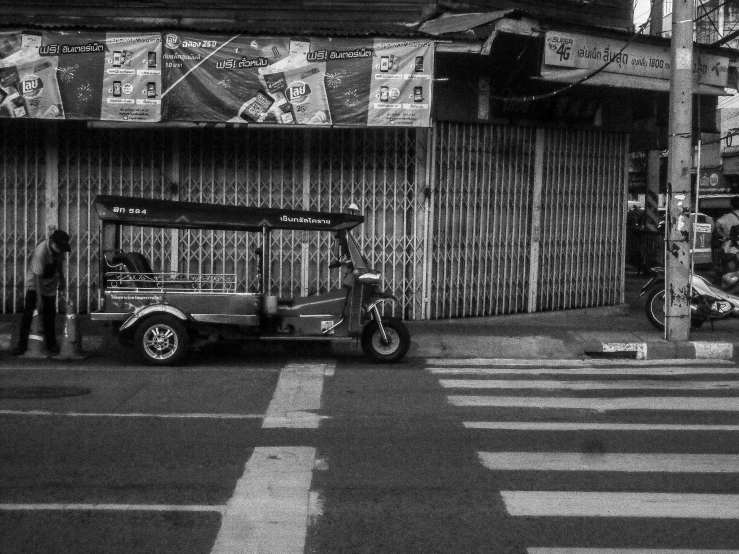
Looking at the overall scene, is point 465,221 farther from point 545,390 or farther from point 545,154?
point 545,390

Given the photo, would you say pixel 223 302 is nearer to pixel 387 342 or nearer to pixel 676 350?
pixel 387 342

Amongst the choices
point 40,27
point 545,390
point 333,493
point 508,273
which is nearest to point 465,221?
point 508,273

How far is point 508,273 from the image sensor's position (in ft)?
52.3

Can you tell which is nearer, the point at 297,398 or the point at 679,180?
the point at 297,398

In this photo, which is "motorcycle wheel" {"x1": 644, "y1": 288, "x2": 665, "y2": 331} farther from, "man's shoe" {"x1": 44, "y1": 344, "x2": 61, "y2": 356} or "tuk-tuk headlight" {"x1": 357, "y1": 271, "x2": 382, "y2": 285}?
"man's shoe" {"x1": 44, "y1": 344, "x2": 61, "y2": 356}

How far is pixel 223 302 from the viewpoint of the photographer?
11695 millimetres

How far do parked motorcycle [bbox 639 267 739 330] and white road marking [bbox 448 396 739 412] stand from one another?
472 cm

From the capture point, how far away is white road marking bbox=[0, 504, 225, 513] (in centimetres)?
598

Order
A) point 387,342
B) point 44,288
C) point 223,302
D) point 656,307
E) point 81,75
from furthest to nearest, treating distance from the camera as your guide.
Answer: point 656,307 → point 81,75 → point 44,288 → point 387,342 → point 223,302

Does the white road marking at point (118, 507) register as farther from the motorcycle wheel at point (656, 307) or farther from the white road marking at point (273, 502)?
the motorcycle wheel at point (656, 307)

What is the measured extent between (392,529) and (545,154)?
11316 millimetres

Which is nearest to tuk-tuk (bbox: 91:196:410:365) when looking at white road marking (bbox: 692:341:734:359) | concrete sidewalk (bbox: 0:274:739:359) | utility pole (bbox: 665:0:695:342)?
concrete sidewalk (bbox: 0:274:739:359)

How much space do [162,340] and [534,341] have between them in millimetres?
4945

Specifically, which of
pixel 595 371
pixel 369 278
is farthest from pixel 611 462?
pixel 369 278
